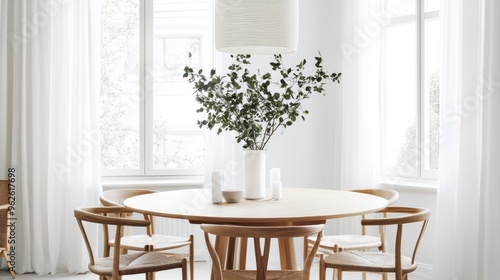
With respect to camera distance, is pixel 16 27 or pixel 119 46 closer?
pixel 16 27

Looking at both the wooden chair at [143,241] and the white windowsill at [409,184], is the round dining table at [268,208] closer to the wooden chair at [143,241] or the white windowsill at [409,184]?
the wooden chair at [143,241]

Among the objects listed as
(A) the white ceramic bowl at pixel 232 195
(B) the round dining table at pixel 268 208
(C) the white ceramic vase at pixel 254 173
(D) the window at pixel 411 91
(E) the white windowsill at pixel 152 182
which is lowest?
(E) the white windowsill at pixel 152 182

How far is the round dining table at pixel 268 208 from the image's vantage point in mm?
3072

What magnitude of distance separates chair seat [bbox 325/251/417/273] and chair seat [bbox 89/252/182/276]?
2.64 ft

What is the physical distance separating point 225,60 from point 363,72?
118cm

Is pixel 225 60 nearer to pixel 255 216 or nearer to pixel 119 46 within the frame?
pixel 119 46

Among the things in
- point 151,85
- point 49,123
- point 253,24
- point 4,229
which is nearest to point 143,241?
point 253,24

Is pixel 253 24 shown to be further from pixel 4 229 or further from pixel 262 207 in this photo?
pixel 4 229

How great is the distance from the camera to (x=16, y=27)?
5.40 m

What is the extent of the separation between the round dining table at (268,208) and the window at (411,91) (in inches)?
64.8

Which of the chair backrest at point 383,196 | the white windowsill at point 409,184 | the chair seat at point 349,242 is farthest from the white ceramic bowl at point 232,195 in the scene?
the white windowsill at point 409,184

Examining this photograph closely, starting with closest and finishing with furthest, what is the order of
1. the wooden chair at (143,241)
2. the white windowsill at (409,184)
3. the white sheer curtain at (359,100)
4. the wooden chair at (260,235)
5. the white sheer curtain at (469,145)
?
the wooden chair at (260,235) → the wooden chair at (143,241) → the white sheer curtain at (469,145) → the white windowsill at (409,184) → the white sheer curtain at (359,100)

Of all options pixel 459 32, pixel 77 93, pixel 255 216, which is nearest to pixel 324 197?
pixel 255 216

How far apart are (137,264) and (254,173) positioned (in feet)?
2.75
